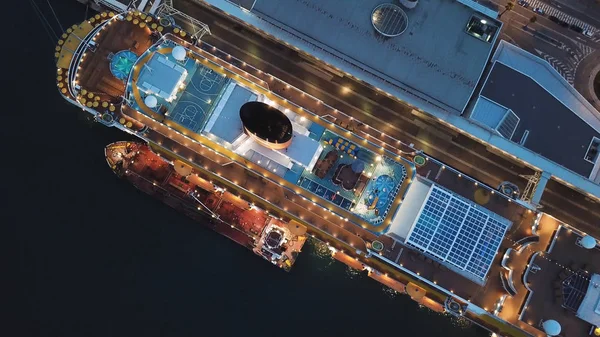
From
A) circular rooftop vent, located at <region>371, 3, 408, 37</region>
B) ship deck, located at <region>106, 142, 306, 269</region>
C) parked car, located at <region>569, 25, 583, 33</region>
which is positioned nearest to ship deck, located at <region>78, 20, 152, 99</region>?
ship deck, located at <region>106, 142, 306, 269</region>

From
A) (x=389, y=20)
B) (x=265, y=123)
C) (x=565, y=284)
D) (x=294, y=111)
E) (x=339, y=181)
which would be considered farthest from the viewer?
(x=389, y=20)

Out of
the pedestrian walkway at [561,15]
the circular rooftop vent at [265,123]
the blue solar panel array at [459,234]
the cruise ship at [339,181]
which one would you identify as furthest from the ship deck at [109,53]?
the pedestrian walkway at [561,15]

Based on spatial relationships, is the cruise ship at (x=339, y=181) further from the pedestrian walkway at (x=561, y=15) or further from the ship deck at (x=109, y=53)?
the pedestrian walkway at (x=561, y=15)

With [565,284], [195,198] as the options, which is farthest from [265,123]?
[565,284]

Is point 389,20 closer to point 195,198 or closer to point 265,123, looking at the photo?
point 265,123

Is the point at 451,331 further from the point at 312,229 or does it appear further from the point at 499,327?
the point at 312,229

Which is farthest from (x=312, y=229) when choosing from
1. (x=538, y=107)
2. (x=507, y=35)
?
(x=507, y=35)
